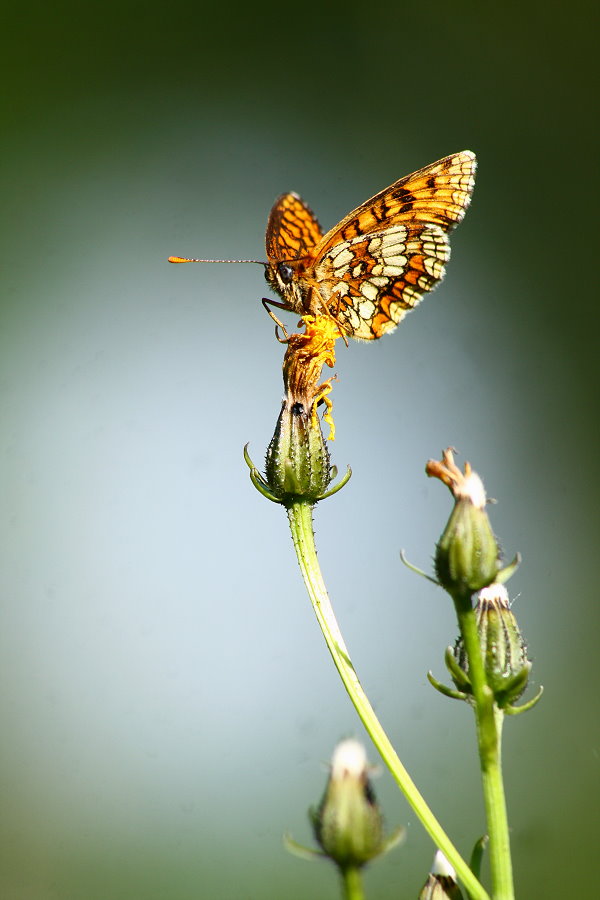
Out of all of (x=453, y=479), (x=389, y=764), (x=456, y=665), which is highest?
(x=453, y=479)

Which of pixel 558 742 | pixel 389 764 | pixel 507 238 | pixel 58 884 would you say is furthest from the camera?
pixel 507 238

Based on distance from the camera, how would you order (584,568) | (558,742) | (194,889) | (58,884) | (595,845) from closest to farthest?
(194,889) → (58,884) → (595,845) → (558,742) → (584,568)

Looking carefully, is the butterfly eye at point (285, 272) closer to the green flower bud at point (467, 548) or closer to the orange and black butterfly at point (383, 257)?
the orange and black butterfly at point (383, 257)

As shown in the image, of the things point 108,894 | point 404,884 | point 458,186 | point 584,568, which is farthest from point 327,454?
point 584,568

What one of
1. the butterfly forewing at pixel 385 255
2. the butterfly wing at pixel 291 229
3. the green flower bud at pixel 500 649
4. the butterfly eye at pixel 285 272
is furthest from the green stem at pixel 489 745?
the butterfly wing at pixel 291 229

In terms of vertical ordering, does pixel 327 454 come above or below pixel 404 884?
above

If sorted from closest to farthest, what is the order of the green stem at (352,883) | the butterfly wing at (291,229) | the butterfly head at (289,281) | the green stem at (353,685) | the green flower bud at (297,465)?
the green stem at (352,883), the green stem at (353,685), the green flower bud at (297,465), the butterfly head at (289,281), the butterfly wing at (291,229)

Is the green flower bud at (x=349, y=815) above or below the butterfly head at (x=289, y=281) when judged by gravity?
below

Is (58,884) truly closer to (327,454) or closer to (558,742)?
(558,742)
